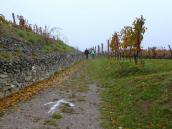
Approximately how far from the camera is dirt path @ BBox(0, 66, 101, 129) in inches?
460

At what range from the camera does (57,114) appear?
13.2 m

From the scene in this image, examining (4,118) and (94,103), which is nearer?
(4,118)

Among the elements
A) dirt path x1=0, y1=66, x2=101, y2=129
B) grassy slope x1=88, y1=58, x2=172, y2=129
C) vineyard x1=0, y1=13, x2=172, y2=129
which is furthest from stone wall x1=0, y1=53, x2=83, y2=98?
grassy slope x1=88, y1=58, x2=172, y2=129

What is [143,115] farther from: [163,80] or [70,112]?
[163,80]

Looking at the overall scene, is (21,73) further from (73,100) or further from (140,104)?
(140,104)

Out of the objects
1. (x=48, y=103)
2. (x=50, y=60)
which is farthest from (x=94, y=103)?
(x=50, y=60)

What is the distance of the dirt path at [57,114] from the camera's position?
38.4 ft

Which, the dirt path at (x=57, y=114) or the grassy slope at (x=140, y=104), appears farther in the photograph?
the grassy slope at (x=140, y=104)

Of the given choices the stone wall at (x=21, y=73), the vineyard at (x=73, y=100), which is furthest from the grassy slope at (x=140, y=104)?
the stone wall at (x=21, y=73)

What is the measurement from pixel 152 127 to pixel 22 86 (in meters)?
9.07

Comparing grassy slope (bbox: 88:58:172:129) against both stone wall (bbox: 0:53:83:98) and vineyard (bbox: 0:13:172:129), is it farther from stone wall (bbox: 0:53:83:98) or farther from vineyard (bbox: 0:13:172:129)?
stone wall (bbox: 0:53:83:98)

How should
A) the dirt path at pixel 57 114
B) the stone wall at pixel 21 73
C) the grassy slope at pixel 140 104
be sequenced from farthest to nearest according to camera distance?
1. the stone wall at pixel 21 73
2. the grassy slope at pixel 140 104
3. the dirt path at pixel 57 114

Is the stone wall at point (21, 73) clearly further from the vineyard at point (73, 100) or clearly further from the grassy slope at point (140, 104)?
the grassy slope at point (140, 104)

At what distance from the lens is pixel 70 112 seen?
543 inches
